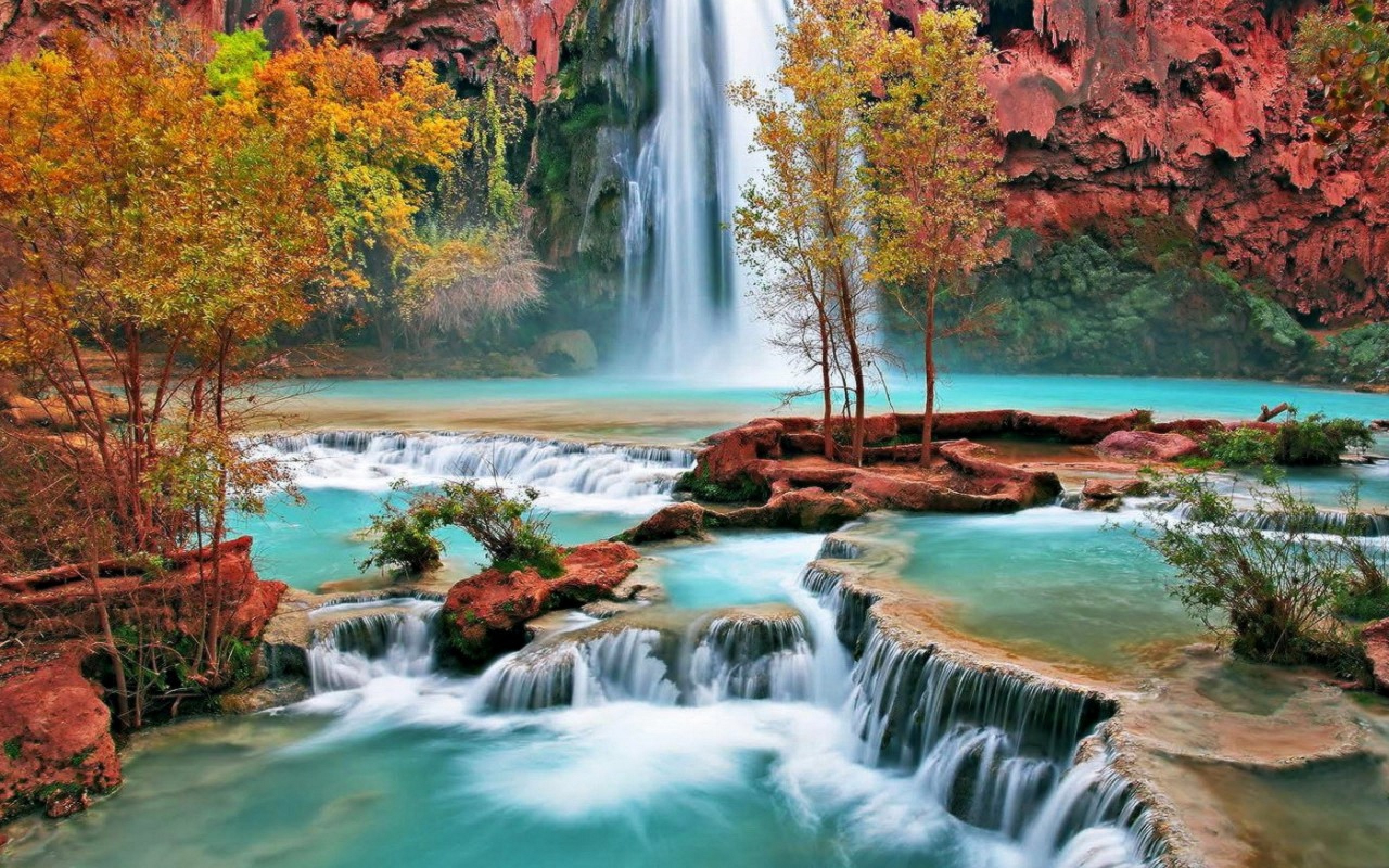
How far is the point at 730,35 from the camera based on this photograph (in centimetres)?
3491

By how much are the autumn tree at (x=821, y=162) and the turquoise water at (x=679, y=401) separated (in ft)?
14.5

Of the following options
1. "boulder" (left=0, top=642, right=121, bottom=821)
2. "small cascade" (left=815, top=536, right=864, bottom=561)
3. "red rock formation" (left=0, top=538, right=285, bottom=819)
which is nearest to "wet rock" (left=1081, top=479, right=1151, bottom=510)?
"small cascade" (left=815, top=536, right=864, bottom=561)

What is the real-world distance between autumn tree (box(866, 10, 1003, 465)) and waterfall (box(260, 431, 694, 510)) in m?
5.13

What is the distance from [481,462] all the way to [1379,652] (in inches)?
588

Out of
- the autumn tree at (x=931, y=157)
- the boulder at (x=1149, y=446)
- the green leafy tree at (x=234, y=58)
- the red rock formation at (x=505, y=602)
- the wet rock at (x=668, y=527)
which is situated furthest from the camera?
the green leafy tree at (x=234, y=58)

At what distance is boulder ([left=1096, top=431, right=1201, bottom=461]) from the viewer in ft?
49.8

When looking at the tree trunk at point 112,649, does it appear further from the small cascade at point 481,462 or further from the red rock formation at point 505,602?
the small cascade at point 481,462

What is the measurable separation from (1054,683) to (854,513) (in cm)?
640

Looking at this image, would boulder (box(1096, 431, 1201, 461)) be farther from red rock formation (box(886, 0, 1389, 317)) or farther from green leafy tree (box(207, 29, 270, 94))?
green leafy tree (box(207, 29, 270, 94))

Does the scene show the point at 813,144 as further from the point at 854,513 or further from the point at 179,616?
the point at 179,616

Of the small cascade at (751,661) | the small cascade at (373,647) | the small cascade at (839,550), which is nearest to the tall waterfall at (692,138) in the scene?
the small cascade at (839,550)

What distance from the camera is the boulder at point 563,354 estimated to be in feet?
131

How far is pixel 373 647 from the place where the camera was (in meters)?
9.04

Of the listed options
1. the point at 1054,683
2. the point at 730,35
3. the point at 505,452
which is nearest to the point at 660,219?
the point at 730,35
